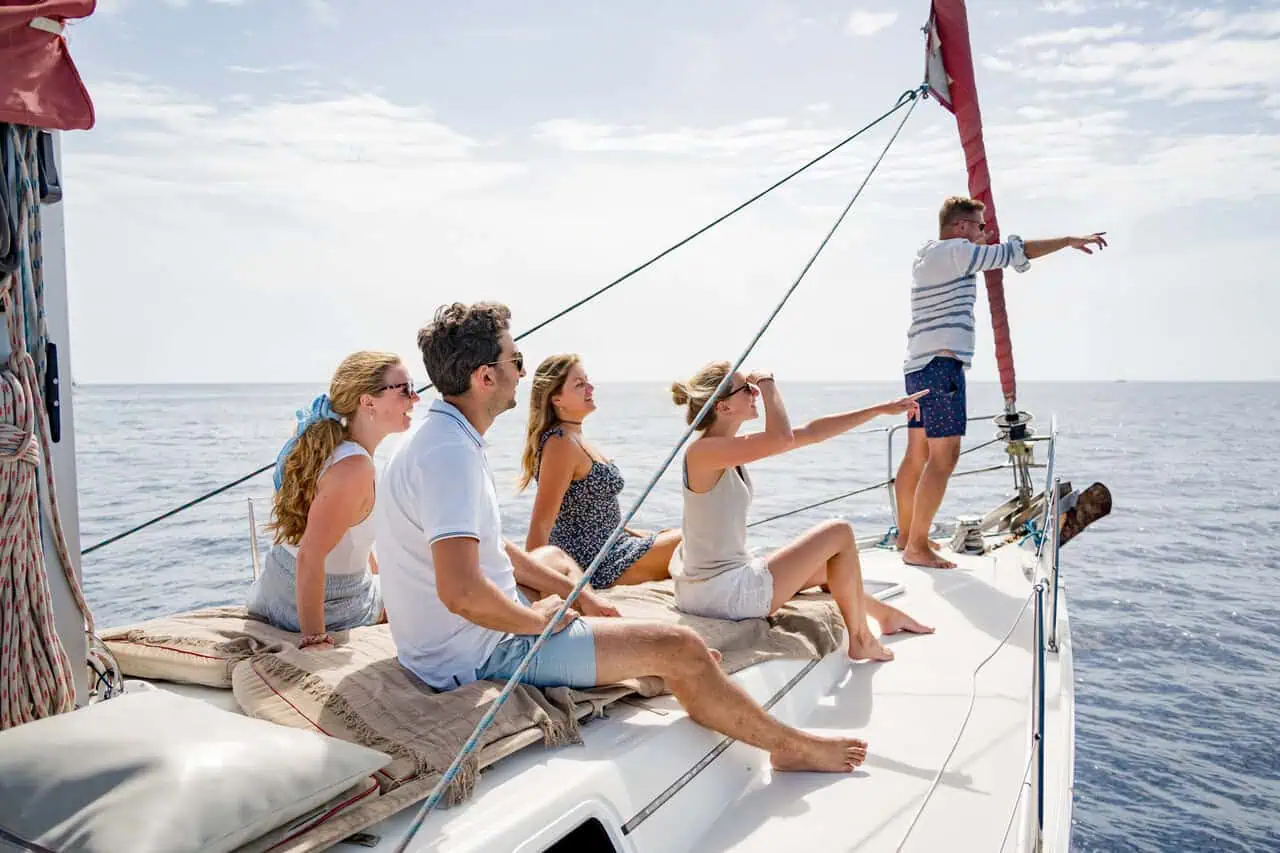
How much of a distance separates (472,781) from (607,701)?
0.58m

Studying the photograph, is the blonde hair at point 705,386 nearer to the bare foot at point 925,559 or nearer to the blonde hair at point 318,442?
the blonde hair at point 318,442

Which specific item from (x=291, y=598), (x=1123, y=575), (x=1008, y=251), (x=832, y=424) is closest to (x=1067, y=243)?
(x=1008, y=251)

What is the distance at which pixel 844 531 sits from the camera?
12.2ft

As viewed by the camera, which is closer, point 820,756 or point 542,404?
point 820,756

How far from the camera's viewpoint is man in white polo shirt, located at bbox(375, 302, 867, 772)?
7.70 ft

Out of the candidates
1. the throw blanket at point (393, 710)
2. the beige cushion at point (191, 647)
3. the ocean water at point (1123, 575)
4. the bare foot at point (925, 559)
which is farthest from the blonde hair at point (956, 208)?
the beige cushion at point (191, 647)

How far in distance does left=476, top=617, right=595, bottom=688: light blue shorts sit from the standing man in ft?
9.08

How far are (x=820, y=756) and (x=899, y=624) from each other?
1391mm

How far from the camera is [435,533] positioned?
91.4 inches

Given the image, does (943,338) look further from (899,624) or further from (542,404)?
(542,404)

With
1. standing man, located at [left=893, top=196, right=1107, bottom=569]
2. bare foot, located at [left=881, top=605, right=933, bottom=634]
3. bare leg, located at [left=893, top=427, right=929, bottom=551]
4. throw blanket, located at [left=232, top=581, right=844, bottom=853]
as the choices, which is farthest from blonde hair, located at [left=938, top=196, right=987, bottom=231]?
throw blanket, located at [left=232, top=581, right=844, bottom=853]

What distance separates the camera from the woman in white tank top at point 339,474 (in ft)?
10.3

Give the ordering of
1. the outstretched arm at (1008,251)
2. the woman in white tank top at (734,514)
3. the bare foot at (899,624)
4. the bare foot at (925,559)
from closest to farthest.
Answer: the woman in white tank top at (734,514) < the bare foot at (899,624) < the outstretched arm at (1008,251) < the bare foot at (925,559)

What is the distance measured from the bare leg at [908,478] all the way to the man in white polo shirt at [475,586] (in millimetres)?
2715
